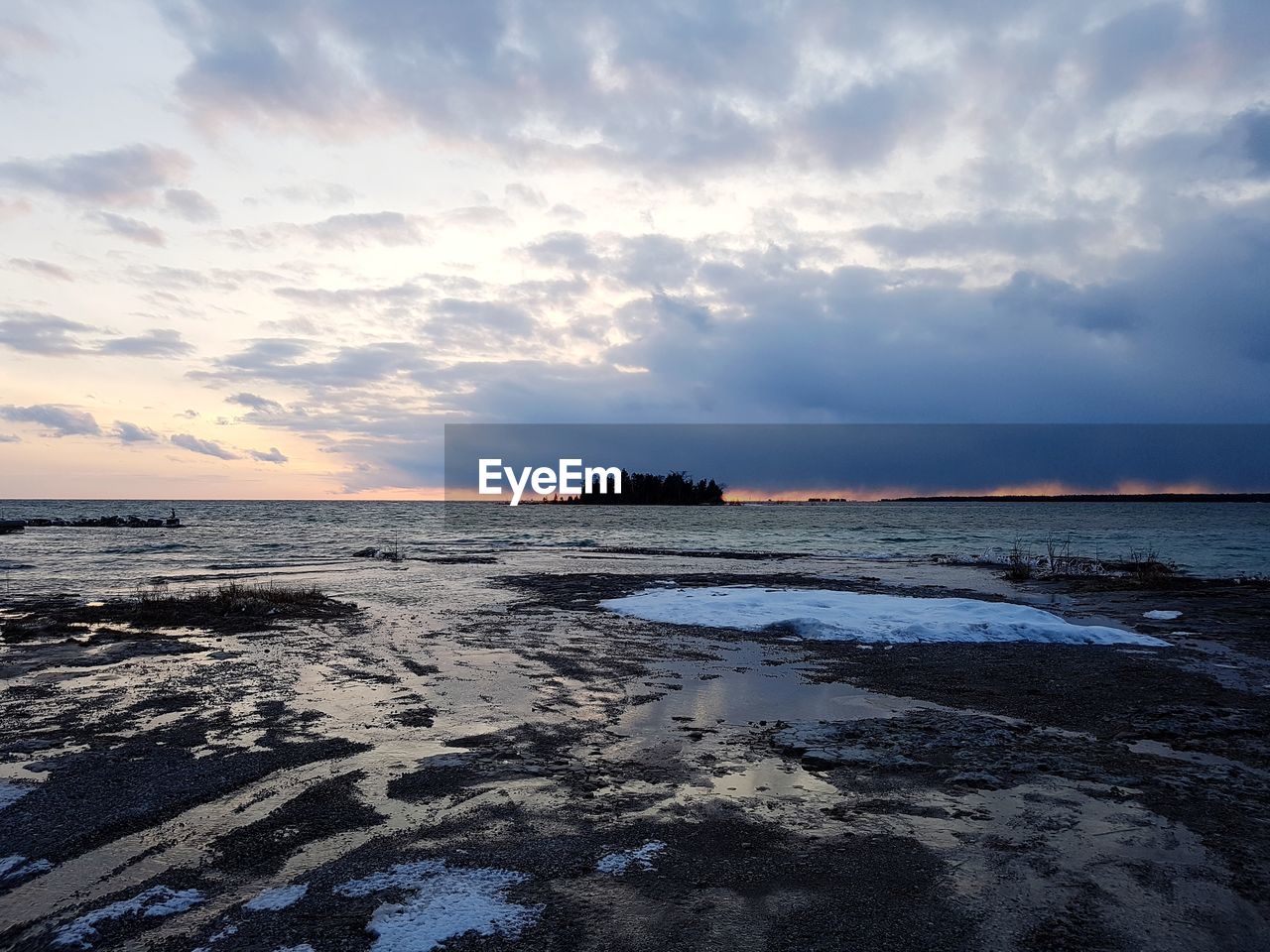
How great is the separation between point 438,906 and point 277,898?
99 centimetres

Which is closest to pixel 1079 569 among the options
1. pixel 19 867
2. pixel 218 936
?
pixel 218 936

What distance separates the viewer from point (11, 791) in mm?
6121

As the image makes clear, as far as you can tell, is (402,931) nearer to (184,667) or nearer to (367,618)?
(184,667)

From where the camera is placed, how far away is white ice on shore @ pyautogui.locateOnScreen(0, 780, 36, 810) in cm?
590

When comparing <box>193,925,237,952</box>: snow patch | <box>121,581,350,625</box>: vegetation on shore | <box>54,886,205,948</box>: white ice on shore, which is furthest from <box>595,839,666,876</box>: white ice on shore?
<box>121,581,350,625</box>: vegetation on shore

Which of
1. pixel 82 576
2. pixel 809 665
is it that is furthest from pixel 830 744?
pixel 82 576

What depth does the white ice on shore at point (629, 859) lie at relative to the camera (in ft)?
16.0

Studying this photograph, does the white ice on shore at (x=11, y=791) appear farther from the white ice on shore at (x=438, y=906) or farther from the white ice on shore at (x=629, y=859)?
the white ice on shore at (x=629, y=859)

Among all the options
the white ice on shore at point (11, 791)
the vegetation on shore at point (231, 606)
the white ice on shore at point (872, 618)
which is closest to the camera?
the white ice on shore at point (11, 791)

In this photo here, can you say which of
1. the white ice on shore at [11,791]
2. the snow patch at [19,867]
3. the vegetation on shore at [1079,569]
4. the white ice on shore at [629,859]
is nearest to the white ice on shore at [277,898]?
the snow patch at [19,867]

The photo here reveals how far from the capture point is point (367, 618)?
16.8m

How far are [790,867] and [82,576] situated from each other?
30.4 m

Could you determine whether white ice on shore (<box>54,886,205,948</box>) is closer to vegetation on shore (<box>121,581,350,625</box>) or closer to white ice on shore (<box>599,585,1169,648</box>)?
white ice on shore (<box>599,585,1169,648</box>)

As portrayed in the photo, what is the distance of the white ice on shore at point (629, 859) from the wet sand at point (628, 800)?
3cm
